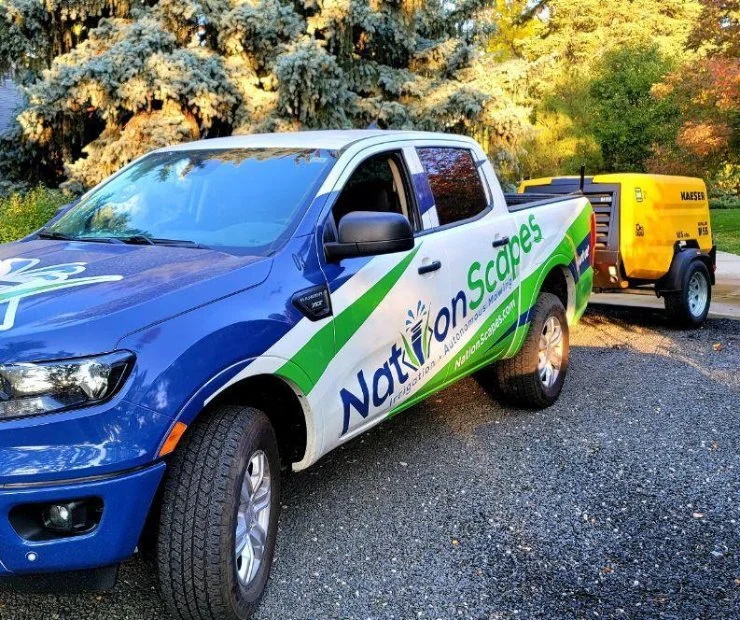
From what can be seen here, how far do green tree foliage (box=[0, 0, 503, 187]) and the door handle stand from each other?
275 inches

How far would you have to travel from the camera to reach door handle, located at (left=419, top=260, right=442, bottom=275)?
12.5 feet

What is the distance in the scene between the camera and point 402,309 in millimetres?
3652

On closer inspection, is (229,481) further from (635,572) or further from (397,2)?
(397,2)

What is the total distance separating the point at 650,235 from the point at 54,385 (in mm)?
6452

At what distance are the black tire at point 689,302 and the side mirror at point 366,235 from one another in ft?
17.7

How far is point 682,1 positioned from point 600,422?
117 feet

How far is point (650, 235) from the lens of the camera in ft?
24.6

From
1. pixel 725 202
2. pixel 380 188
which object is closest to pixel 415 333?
pixel 380 188

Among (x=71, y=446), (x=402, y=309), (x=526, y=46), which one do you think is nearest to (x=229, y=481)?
(x=71, y=446)

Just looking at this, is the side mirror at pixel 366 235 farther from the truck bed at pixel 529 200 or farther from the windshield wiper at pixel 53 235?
the truck bed at pixel 529 200

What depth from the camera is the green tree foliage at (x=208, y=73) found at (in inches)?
407

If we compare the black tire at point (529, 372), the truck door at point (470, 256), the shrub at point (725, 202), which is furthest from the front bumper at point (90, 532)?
the shrub at point (725, 202)

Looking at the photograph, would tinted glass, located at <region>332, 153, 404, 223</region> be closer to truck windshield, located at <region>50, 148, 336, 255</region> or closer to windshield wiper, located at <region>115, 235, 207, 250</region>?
truck windshield, located at <region>50, 148, 336, 255</region>

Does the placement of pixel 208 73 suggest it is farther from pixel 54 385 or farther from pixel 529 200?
pixel 54 385
